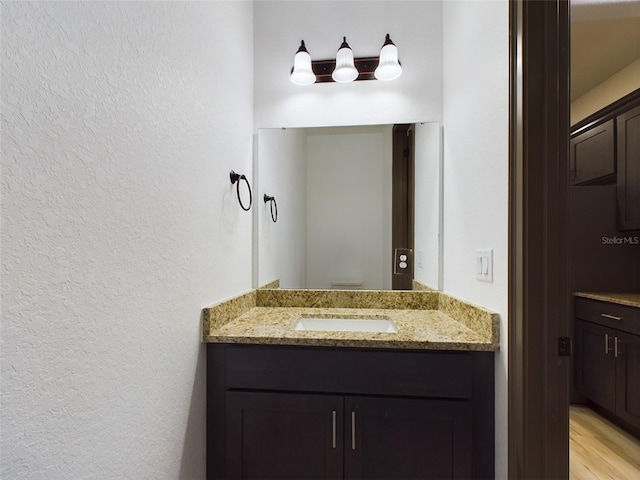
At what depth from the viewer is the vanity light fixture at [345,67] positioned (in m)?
1.61

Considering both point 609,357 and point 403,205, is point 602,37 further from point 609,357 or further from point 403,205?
point 609,357

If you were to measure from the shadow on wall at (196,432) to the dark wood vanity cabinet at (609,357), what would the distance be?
2.30m

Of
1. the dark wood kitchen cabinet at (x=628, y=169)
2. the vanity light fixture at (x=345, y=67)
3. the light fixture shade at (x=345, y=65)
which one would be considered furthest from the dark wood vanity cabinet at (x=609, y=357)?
the light fixture shade at (x=345, y=65)

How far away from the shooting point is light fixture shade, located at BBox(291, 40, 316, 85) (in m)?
1.65

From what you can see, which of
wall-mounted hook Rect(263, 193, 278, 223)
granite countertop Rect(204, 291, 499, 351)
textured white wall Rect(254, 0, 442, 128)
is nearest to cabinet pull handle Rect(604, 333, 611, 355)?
granite countertop Rect(204, 291, 499, 351)

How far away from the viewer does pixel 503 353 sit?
3.41 feet

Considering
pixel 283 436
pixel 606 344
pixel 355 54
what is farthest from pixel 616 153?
pixel 283 436

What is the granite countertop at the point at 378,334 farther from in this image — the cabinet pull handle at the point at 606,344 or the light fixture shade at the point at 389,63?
the cabinet pull handle at the point at 606,344

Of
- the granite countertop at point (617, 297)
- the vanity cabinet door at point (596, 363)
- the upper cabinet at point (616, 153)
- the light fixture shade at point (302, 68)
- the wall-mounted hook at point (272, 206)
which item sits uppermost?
the light fixture shade at point (302, 68)

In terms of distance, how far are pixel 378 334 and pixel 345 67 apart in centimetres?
136

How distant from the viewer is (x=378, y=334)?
1192 millimetres

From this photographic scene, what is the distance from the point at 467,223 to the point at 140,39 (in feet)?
4.26

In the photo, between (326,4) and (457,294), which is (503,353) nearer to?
(457,294)

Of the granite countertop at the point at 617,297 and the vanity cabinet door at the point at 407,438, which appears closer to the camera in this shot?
the vanity cabinet door at the point at 407,438
